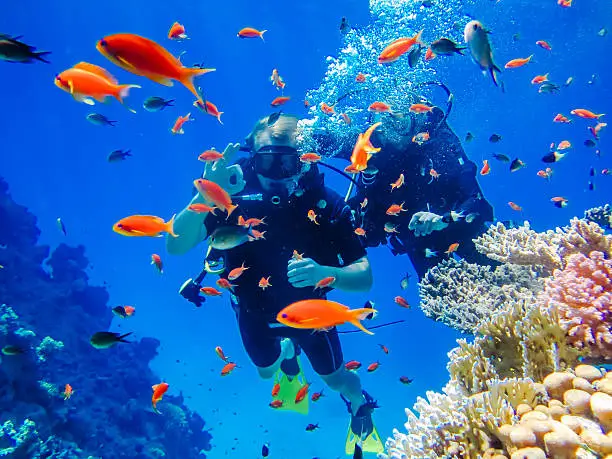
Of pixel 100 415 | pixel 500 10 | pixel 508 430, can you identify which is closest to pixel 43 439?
pixel 100 415

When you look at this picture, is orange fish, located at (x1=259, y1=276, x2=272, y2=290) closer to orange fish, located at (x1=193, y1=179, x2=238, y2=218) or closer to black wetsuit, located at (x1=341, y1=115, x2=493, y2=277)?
orange fish, located at (x1=193, y1=179, x2=238, y2=218)

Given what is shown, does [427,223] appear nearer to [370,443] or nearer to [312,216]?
[312,216]

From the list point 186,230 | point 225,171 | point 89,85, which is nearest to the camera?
point 89,85

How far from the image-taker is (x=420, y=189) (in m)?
7.41

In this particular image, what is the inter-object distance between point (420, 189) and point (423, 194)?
13cm

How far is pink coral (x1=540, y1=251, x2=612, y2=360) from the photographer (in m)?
2.74

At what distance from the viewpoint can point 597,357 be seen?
2752mm

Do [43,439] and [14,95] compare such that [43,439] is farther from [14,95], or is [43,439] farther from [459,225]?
[14,95]

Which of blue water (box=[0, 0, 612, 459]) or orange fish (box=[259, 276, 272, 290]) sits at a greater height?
blue water (box=[0, 0, 612, 459])

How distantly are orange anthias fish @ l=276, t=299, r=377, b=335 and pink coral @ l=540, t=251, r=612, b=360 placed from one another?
1.71m

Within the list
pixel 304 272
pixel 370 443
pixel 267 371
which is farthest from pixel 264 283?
pixel 370 443

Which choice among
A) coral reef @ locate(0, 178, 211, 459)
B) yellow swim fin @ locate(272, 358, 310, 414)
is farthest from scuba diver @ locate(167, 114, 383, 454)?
coral reef @ locate(0, 178, 211, 459)

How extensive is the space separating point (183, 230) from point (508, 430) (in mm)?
4330

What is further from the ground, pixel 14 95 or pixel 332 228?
pixel 14 95
